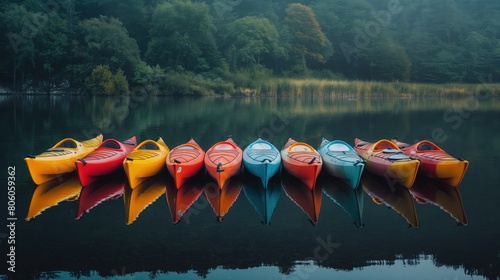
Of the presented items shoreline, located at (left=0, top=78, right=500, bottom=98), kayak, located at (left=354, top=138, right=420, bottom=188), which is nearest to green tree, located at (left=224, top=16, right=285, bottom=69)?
shoreline, located at (left=0, top=78, right=500, bottom=98)

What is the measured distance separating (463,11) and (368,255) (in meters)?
69.6

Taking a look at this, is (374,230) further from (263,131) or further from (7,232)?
(263,131)

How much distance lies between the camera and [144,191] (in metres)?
9.36

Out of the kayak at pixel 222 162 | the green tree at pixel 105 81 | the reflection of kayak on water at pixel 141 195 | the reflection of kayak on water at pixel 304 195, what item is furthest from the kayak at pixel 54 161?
the green tree at pixel 105 81

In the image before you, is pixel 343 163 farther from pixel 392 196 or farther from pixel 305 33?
pixel 305 33

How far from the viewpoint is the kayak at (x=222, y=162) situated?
911 centimetres

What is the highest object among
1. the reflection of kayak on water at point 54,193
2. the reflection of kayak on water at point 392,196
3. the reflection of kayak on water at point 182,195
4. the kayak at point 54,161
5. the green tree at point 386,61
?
the green tree at point 386,61

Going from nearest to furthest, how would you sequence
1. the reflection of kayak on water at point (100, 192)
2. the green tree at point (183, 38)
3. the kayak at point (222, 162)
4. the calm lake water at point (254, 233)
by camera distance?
1. the calm lake water at point (254, 233)
2. the reflection of kayak on water at point (100, 192)
3. the kayak at point (222, 162)
4. the green tree at point (183, 38)

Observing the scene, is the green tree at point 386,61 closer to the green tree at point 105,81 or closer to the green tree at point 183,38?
the green tree at point 183,38

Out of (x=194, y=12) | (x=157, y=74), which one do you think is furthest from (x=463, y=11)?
(x=157, y=74)

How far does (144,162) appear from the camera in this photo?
9648 millimetres

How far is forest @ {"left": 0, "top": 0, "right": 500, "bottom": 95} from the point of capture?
45.4 meters

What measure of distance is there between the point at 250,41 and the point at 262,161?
144ft

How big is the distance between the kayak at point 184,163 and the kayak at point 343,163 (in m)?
3.07
